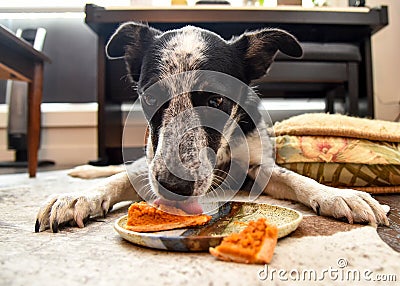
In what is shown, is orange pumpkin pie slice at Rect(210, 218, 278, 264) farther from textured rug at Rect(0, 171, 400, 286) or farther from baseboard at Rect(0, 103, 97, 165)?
A: baseboard at Rect(0, 103, 97, 165)

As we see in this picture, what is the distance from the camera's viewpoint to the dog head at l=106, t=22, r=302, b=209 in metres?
0.94

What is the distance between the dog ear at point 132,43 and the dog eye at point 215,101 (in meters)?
0.39

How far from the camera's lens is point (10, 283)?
0.59m

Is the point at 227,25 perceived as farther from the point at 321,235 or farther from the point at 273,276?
the point at 273,276

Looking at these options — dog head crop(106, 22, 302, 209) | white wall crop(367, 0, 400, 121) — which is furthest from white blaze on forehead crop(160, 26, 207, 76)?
white wall crop(367, 0, 400, 121)

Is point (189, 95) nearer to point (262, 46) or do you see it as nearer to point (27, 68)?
point (262, 46)

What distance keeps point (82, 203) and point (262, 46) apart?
828 mm

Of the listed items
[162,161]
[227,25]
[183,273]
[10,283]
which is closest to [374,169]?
[162,161]

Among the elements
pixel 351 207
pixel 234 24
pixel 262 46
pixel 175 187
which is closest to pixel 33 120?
pixel 234 24

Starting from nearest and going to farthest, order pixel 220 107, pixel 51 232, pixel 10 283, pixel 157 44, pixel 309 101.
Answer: pixel 10 283, pixel 51 232, pixel 220 107, pixel 157 44, pixel 309 101

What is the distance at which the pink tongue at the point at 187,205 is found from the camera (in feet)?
2.95

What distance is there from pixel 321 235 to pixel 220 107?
48cm

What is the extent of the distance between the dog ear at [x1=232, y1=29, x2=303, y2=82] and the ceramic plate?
60cm

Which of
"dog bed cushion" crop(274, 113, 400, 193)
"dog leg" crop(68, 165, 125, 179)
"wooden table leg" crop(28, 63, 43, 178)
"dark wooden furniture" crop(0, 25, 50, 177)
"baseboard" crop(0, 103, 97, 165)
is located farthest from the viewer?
"baseboard" crop(0, 103, 97, 165)
